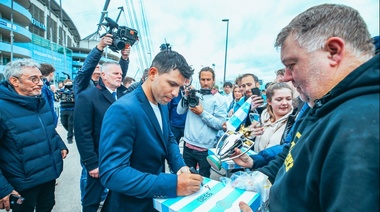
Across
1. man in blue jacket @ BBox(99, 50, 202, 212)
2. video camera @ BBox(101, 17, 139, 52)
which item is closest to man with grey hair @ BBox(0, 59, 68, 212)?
video camera @ BBox(101, 17, 139, 52)

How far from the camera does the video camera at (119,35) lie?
2824 mm

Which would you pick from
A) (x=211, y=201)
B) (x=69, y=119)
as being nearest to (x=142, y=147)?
(x=211, y=201)

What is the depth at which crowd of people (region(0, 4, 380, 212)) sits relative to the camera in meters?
0.52

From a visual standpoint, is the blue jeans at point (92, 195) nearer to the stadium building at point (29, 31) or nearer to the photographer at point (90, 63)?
the photographer at point (90, 63)

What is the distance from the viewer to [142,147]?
126 cm

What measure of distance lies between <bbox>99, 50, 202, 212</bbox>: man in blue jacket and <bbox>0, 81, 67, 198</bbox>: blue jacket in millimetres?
1164

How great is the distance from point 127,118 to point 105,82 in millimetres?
1742

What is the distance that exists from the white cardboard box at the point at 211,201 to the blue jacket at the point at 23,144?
162 cm

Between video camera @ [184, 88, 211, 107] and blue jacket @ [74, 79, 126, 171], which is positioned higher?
video camera @ [184, 88, 211, 107]

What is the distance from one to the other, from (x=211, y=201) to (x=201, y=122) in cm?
201

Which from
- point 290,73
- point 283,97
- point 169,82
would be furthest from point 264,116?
point 290,73

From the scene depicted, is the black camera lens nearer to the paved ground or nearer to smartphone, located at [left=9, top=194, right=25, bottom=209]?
the paved ground

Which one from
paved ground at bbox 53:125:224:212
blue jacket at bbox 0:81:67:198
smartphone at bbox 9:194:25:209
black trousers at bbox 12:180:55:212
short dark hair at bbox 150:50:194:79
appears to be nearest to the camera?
short dark hair at bbox 150:50:194:79

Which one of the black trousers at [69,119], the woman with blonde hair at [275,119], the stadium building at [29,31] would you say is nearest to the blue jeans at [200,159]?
the woman with blonde hair at [275,119]
